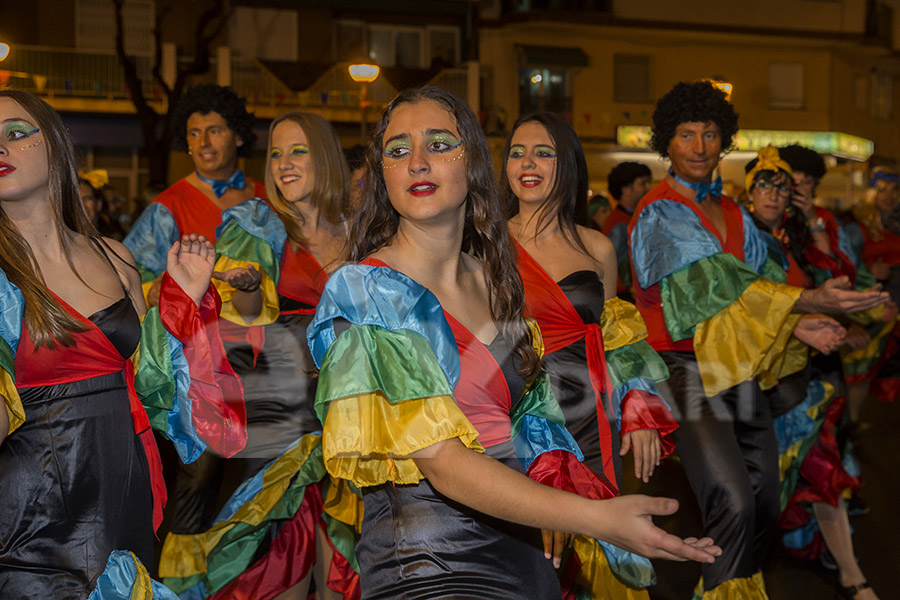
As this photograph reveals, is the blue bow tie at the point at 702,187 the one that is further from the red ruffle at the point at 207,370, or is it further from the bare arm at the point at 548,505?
the bare arm at the point at 548,505

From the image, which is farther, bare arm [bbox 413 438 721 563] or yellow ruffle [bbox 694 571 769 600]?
yellow ruffle [bbox 694 571 769 600]

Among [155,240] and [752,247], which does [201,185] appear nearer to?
[155,240]

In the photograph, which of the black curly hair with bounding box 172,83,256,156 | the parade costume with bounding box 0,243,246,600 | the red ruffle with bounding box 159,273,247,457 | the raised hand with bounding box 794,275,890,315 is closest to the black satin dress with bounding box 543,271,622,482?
the raised hand with bounding box 794,275,890,315

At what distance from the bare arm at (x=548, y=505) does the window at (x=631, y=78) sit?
21.1 m

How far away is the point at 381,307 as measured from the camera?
205 centimetres

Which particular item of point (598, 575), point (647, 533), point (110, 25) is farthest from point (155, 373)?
point (110, 25)

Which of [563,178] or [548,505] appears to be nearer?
[548,505]

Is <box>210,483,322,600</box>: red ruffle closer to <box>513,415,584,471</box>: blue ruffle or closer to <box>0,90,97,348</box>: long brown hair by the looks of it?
<box>0,90,97,348</box>: long brown hair

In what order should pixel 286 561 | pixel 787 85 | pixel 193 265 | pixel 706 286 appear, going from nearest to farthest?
pixel 193 265
pixel 706 286
pixel 286 561
pixel 787 85

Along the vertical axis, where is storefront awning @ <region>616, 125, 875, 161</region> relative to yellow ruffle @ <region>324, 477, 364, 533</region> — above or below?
above

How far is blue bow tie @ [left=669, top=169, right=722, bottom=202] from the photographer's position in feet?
13.7

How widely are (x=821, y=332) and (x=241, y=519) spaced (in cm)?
229

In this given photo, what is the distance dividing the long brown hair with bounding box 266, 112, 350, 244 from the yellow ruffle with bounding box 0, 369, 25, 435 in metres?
1.84

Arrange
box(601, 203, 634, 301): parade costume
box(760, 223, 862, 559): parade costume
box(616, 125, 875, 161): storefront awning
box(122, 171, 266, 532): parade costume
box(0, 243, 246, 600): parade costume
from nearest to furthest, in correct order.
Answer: box(0, 243, 246, 600): parade costume → box(760, 223, 862, 559): parade costume → box(122, 171, 266, 532): parade costume → box(601, 203, 634, 301): parade costume → box(616, 125, 875, 161): storefront awning
